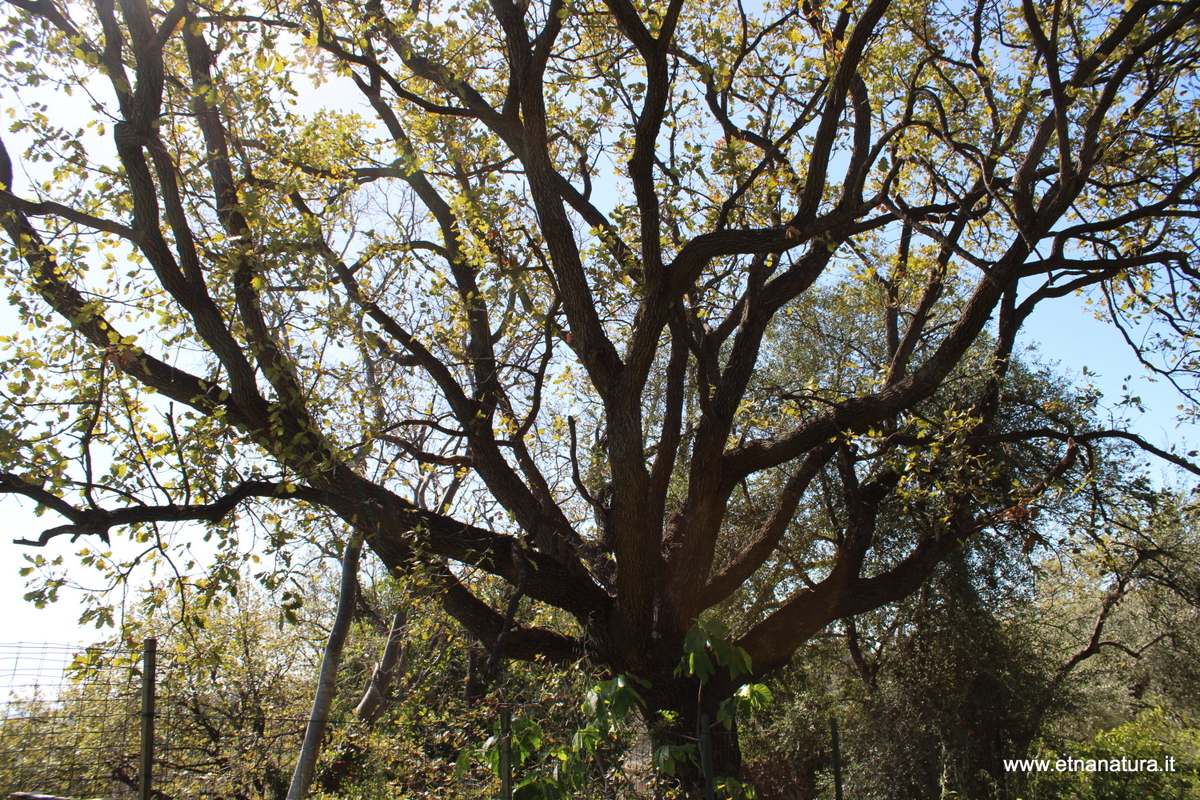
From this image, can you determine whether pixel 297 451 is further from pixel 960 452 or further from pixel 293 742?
pixel 293 742

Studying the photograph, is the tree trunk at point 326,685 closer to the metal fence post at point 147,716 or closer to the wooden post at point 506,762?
the metal fence post at point 147,716

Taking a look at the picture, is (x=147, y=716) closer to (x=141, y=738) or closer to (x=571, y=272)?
(x=141, y=738)

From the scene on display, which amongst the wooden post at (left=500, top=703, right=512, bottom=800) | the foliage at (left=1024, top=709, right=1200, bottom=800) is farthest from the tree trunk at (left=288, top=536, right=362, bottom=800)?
the foliage at (left=1024, top=709, right=1200, bottom=800)

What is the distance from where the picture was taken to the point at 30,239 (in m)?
4.58

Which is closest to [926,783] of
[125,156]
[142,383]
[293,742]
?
[293,742]

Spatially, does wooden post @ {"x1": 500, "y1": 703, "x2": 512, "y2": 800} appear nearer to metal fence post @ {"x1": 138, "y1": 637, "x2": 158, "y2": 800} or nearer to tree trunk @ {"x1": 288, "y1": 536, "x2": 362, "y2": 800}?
metal fence post @ {"x1": 138, "y1": 637, "x2": 158, "y2": 800}

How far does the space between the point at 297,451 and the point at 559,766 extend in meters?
2.72

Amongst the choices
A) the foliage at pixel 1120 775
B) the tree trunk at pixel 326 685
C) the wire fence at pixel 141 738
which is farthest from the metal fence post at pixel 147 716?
the foliage at pixel 1120 775

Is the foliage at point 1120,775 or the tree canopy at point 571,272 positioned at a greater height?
the tree canopy at point 571,272

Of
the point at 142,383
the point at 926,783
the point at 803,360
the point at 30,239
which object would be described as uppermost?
the point at 803,360

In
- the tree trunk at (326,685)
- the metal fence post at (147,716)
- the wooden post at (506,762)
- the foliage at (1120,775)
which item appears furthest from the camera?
the foliage at (1120,775)

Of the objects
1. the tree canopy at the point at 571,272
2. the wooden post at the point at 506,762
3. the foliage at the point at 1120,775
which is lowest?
the foliage at the point at 1120,775

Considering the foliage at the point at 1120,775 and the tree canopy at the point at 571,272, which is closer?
the tree canopy at the point at 571,272

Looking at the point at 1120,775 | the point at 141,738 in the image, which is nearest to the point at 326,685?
the point at 141,738
